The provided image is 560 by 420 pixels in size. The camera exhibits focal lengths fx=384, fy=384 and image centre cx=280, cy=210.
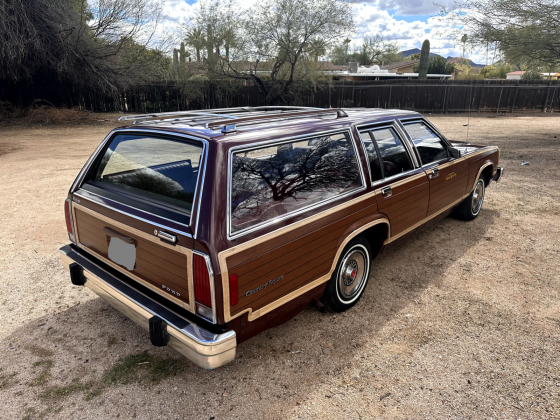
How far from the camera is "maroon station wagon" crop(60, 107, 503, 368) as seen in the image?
2264 mm

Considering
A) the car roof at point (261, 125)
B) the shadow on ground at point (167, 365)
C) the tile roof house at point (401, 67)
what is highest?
the tile roof house at point (401, 67)

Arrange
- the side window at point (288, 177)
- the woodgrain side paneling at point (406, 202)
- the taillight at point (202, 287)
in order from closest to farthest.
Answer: the taillight at point (202, 287)
the side window at point (288, 177)
the woodgrain side paneling at point (406, 202)

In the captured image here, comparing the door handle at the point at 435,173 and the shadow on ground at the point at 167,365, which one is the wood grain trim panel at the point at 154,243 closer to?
the shadow on ground at the point at 167,365

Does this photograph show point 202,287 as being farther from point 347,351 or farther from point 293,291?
point 347,351

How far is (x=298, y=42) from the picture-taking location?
19.4m

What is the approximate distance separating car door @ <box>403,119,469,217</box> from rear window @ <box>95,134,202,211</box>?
241cm

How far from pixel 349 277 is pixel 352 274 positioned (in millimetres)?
43

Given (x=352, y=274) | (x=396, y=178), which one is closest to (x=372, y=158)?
(x=396, y=178)

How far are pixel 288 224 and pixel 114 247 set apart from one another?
129cm

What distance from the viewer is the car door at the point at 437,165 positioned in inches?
161

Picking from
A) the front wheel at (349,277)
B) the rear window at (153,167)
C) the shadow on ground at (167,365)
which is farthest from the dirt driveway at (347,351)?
the rear window at (153,167)

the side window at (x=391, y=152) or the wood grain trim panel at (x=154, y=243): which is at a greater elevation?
the side window at (x=391, y=152)

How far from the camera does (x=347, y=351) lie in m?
2.94

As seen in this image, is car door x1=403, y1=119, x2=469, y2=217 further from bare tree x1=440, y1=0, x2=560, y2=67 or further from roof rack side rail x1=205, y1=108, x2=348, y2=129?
bare tree x1=440, y1=0, x2=560, y2=67
